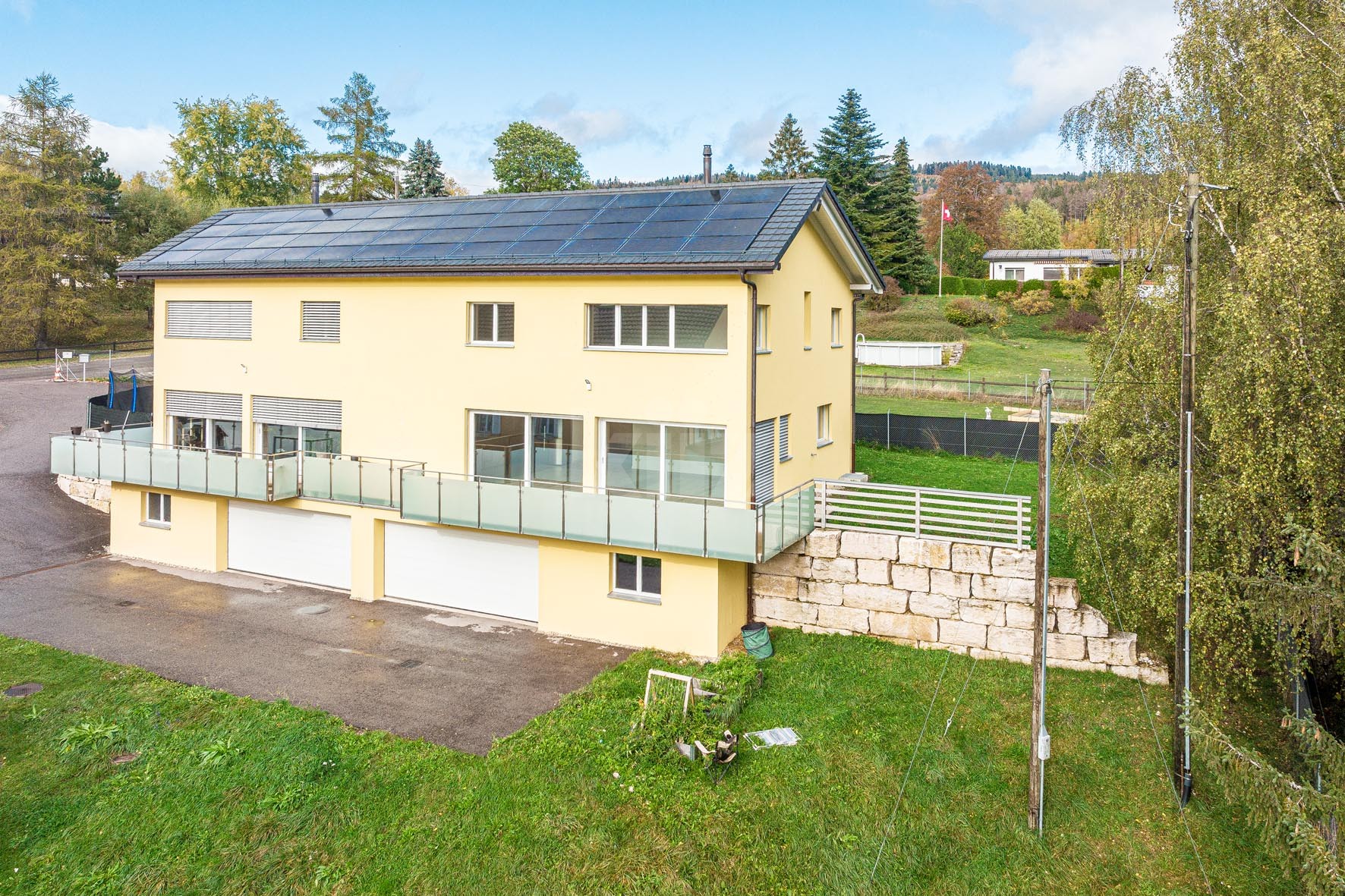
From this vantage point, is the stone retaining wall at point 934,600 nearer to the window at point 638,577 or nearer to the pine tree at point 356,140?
the window at point 638,577

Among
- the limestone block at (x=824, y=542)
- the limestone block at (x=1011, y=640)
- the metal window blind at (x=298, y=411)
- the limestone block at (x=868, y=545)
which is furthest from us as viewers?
the metal window blind at (x=298, y=411)

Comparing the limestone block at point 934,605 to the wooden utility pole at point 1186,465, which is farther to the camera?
the limestone block at point 934,605

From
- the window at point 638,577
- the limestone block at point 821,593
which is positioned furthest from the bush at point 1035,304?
the window at point 638,577

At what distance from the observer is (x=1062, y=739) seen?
12.5 m

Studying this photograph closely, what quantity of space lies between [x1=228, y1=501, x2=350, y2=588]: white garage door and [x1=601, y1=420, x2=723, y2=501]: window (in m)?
6.74

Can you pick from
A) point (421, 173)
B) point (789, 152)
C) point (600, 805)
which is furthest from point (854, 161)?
point (600, 805)

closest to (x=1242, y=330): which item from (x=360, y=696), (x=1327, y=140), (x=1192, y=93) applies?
(x=1327, y=140)

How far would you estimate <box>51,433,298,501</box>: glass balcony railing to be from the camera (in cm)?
1889

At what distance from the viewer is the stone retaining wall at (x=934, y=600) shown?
14.1 meters

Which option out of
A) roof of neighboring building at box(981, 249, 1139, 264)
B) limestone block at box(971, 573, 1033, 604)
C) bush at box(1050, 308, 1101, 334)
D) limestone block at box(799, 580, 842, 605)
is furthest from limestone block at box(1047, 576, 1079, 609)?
roof of neighboring building at box(981, 249, 1139, 264)

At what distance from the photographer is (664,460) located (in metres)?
16.0

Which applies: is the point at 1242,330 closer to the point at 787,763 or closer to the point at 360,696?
the point at 787,763

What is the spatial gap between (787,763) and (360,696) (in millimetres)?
6734

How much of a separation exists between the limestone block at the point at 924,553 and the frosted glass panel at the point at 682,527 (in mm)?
3481
